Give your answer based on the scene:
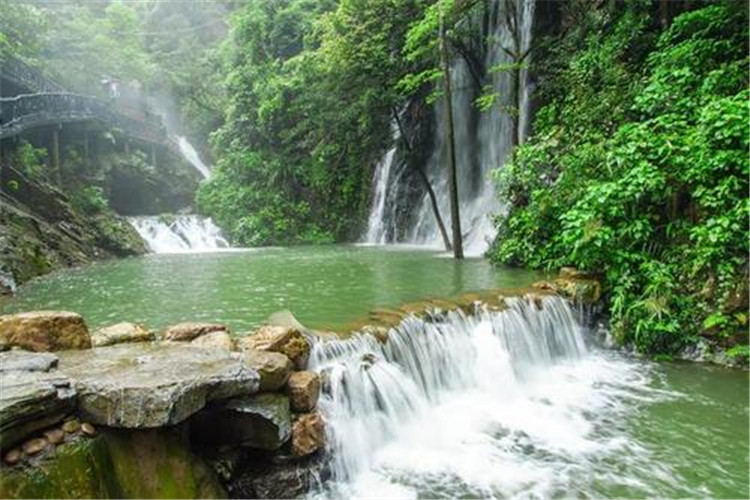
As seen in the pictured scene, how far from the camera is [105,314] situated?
6.98m

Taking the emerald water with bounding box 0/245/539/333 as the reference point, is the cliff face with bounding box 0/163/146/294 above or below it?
above

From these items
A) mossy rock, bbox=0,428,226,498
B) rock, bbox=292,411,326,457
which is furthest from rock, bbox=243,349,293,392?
mossy rock, bbox=0,428,226,498

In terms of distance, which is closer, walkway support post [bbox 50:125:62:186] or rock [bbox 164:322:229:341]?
rock [bbox 164:322:229:341]

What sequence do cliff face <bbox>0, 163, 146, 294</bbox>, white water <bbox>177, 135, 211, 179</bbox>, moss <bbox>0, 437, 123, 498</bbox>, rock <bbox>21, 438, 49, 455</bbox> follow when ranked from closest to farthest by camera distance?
moss <bbox>0, 437, 123, 498</bbox>, rock <bbox>21, 438, 49, 455</bbox>, cliff face <bbox>0, 163, 146, 294</bbox>, white water <bbox>177, 135, 211, 179</bbox>

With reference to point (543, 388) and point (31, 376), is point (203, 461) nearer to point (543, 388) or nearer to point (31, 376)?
point (31, 376)

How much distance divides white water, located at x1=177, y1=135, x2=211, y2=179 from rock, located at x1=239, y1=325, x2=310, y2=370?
978 inches

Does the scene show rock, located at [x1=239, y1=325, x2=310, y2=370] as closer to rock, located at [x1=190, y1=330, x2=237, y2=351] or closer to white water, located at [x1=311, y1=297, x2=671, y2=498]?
rock, located at [x1=190, y1=330, x2=237, y2=351]

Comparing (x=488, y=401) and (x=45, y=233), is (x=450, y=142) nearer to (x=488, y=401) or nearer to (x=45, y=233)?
(x=488, y=401)

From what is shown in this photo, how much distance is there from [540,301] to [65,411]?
239 inches

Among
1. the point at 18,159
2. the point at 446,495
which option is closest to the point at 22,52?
the point at 18,159

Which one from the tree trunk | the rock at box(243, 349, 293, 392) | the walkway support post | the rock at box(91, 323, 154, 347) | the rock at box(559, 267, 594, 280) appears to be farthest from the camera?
the walkway support post

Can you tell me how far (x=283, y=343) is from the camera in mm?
4676

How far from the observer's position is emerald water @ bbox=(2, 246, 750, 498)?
443 cm

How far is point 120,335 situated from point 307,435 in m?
2.01
